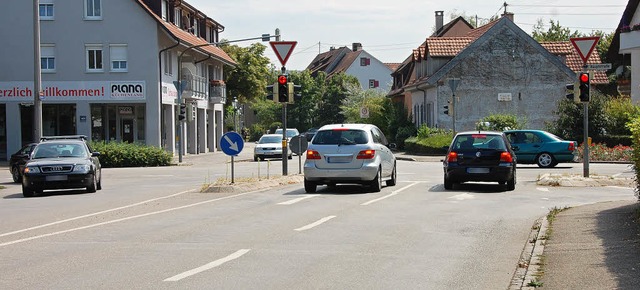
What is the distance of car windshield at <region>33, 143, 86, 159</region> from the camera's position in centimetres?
2323

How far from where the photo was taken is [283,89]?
26984 mm

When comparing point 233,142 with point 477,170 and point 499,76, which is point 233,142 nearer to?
point 477,170

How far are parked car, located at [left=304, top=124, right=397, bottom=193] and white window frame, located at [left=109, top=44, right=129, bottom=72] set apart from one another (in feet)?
93.6

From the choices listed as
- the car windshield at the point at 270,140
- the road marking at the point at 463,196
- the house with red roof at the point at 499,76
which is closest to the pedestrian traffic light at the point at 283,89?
the road marking at the point at 463,196

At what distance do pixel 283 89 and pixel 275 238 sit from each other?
15014 millimetres

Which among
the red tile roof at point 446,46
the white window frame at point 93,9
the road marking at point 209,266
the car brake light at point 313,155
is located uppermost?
the white window frame at point 93,9

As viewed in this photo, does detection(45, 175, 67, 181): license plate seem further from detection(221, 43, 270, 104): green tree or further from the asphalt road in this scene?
detection(221, 43, 270, 104): green tree

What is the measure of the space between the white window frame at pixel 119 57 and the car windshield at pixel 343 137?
94.1 ft

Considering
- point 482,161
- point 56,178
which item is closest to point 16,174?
point 56,178

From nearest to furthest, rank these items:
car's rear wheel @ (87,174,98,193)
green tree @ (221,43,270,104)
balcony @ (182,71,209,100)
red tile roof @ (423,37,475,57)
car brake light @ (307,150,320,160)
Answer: car brake light @ (307,150,320,160), car's rear wheel @ (87,174,98,193), balcony @ (182,71,209,100), red tile roof @ (423,37,475,57), green tree @ (221,43,270,104)

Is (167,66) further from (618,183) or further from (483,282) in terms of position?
(483,282)

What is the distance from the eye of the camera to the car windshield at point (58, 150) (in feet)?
76.2

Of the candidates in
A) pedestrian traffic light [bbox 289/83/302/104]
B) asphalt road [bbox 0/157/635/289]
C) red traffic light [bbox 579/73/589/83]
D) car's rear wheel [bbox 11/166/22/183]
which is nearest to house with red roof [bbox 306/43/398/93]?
car's rear wheel [bbox 11/166/22/183]

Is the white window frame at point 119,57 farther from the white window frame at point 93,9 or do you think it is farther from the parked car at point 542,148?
the parked car at point 542,148
